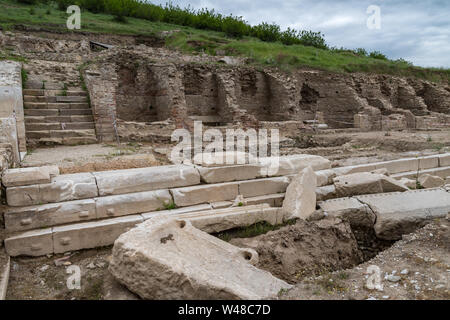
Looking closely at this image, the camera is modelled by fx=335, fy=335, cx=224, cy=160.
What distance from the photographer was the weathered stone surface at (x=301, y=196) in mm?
4391

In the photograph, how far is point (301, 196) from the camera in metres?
4.51

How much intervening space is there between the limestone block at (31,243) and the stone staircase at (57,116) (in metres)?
6.62

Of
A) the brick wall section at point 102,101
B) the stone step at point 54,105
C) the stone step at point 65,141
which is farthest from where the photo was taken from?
the stone step at point 54,105

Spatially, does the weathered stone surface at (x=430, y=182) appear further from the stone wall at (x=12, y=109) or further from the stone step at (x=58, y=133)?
the stone step at (x=58, y=133)

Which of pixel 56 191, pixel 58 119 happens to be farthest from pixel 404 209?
pixel 58 119

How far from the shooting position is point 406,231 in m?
4.07

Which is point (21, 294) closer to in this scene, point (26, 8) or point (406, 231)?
point (406, 231)

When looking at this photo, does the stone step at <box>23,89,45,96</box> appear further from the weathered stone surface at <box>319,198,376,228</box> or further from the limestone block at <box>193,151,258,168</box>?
the weathered stone surface at <box>319,198,376,228</box>

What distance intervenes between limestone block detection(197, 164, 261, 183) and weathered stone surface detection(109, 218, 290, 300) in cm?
157

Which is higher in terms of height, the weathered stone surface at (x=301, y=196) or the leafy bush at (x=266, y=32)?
the leafy bush at (x=266, y=32)

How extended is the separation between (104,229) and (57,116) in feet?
26.4

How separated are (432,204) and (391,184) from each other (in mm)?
747

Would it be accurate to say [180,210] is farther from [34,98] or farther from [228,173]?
[34,98]

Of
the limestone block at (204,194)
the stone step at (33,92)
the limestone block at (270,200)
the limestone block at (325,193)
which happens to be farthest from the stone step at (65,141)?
the limestone block at (325,193)
